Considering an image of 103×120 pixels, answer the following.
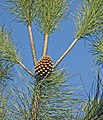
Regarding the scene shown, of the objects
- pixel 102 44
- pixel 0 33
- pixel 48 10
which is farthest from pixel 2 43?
pixel 102 44

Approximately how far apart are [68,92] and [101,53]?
1.22ft

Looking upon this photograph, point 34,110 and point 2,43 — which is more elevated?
point 2,43

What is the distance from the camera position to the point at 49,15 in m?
1.20

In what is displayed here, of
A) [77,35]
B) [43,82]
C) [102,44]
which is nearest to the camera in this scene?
[43,82]

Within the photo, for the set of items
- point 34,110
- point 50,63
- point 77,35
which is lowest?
point 34,110

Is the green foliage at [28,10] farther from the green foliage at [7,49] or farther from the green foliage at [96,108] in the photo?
the green foliage at [96,108]

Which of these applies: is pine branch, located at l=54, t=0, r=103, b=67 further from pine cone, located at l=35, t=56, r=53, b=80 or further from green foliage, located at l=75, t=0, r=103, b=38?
pine cone, located at l=35, t=56, r=53, b=80

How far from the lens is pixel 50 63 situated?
101cm

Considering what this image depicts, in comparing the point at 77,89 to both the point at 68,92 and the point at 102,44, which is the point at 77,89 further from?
the point at 102,44

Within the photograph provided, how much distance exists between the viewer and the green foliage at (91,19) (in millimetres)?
1200

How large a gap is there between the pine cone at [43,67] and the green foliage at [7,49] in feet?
0.46

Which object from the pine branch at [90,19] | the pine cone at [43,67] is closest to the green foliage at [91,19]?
the pine branch at [90,19]

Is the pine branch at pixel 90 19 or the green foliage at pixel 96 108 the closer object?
the green foliage at pixel 96 108

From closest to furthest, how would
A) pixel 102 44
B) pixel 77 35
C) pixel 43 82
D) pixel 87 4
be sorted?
pixel 43 82, pixel 77 35, pixel 87 4, pixel 102 44
